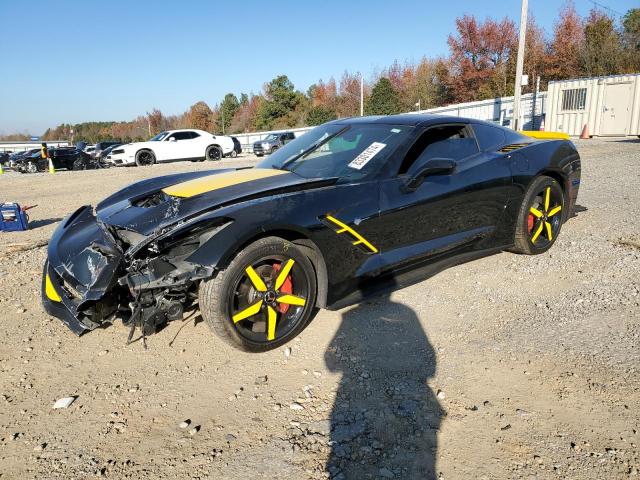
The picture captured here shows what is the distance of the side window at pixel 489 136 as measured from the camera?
4.18 m

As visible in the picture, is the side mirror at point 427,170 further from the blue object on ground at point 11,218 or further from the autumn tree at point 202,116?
the autumn tree at point 202,116

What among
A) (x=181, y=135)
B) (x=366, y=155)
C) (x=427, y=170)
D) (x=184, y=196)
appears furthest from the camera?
(x=181, y=135)

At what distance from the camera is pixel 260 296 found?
2.88 meters

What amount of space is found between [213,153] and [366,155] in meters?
16.9

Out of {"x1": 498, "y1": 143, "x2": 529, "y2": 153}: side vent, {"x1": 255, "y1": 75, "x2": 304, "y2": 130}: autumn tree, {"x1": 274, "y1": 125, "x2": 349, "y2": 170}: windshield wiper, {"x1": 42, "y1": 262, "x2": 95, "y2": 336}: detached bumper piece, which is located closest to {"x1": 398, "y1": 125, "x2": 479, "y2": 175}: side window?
{"x1": 498, "y1": 143, "x2": 529, "y2": 153}: side vent

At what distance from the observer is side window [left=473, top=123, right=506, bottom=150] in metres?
4.18

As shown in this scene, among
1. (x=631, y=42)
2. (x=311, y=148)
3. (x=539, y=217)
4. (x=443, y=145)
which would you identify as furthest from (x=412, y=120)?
(x=631, y=42)

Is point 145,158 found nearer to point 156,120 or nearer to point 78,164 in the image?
point 78,164

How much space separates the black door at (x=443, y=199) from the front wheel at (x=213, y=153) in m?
16.4

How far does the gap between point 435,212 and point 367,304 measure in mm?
875

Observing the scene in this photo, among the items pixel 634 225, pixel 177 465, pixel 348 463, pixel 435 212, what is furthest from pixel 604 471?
pixel 634 225

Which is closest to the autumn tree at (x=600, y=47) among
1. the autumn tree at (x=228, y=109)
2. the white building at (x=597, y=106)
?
the white building at (x=597, y=106)

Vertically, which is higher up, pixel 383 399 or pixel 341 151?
pixel 341 151

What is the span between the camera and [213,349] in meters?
3.02
